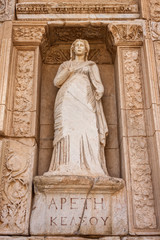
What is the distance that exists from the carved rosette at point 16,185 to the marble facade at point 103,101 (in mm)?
15

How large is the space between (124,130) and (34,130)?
1.58m

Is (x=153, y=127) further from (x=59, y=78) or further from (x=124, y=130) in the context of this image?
(x=59, y=78)

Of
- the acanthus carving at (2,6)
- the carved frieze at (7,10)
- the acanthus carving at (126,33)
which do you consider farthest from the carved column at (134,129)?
the acanthus carving at (2,6)

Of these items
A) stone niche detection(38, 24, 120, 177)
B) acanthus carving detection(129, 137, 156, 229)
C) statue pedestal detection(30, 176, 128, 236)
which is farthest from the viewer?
stone niche detection(38, 24, 120, 177)

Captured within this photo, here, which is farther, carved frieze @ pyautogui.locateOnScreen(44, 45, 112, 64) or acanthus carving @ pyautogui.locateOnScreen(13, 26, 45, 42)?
carved frieze @ pyautogui.locateOnScreen(44, 45, 112, 64)

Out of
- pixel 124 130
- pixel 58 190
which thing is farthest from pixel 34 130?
pixel 124 130

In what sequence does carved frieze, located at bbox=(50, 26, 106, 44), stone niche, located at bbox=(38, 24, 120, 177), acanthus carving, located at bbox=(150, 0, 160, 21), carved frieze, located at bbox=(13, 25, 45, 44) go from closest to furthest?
stone niche, located at bbox=(38, 24, 120, 177) → carved frieze, located at bbox=(13, 25, 45, 44) → acanthus carving, located at bbox=(150, 0, 160, 21) → carved frieze, located at bbox=(50, 26, 106, 44)

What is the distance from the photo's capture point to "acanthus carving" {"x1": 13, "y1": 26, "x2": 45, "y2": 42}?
6.35 metres

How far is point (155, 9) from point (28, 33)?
8.77ft

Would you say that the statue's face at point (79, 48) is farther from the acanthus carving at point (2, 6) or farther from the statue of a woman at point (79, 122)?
the acanthus carving at point (2, 6)

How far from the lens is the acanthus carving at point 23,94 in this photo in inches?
221

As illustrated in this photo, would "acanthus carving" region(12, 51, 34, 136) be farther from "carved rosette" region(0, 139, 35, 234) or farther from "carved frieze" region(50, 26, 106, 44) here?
"carved frieze" region(50, 26, 106, 44)

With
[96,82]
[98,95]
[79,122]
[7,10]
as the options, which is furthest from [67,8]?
[79,122]

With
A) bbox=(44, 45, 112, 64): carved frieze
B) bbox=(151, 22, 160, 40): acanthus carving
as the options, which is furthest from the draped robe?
bbox=(151, 22, 160, 40): acanthus carving
